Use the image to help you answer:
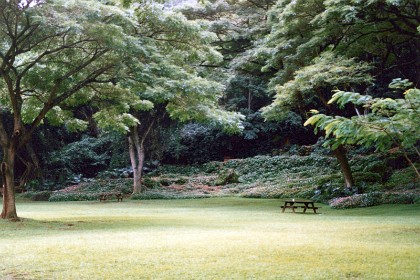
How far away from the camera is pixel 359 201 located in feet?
60.6

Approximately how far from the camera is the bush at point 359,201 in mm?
18297

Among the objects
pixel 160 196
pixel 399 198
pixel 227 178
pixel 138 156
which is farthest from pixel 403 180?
pixel 138 156

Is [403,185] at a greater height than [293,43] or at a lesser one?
lesser

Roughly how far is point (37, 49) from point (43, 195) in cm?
1578

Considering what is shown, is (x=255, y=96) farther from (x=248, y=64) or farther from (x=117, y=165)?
(x=117, y=165)

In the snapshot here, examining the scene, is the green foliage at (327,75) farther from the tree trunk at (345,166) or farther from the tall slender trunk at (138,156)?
the tall slender trunk at (138,156)

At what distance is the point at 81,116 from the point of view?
36531mm

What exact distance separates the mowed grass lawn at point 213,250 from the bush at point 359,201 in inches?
166

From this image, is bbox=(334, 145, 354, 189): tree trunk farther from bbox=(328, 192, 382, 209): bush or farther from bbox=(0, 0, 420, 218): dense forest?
bbox=(328, 192, 382, 209): bush

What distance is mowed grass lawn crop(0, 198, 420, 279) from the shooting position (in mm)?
6414

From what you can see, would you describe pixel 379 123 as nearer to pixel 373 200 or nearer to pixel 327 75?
pixel 327 75

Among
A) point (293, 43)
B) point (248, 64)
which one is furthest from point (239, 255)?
point (248, 64)

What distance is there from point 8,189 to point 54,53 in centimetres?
441

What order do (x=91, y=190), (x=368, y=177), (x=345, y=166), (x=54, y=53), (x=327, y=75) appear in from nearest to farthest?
(x=54, y=53), (x=327, y=75), (x=345, y=166), (x=368, y=177), (x=91, y=190)
